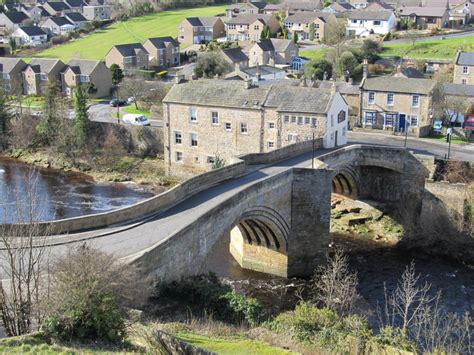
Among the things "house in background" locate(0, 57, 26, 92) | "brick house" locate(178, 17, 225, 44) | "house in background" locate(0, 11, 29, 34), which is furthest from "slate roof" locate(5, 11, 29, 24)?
"house in background" locate(0, 57, 26, 92)

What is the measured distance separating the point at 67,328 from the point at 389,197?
35768mm

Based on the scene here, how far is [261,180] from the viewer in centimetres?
3453

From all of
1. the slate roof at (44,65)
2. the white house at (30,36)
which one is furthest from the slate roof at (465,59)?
the white house at (30,36)

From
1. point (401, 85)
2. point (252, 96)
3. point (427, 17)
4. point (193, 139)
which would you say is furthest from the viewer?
point (427, 17)

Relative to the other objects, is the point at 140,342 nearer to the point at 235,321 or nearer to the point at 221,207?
the point at 235,321

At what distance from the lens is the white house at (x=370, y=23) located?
329 ft

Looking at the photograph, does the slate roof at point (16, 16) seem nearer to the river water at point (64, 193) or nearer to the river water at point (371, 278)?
the river water at point (64, 193)

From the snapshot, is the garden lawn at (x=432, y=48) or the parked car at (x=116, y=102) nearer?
the parked car at (x=116, y=102)

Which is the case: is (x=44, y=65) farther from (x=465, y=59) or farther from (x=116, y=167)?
(x=465, y=59)

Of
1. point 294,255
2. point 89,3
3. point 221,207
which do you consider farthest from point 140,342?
point 89,3

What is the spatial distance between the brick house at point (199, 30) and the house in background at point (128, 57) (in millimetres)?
18606

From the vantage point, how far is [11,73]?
273ft

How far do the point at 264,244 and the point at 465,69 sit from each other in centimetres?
4197

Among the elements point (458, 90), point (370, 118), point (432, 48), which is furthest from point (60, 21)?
point (458, 90)
